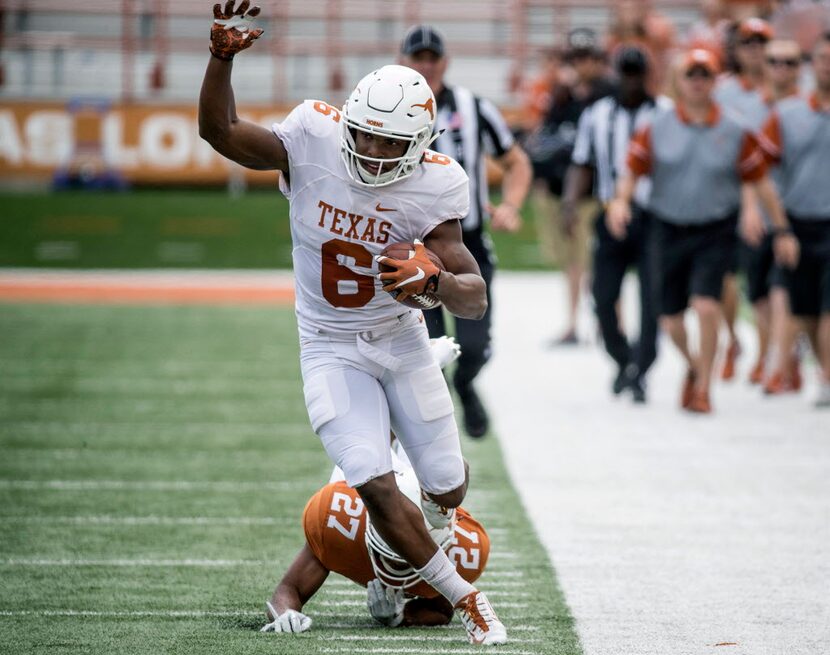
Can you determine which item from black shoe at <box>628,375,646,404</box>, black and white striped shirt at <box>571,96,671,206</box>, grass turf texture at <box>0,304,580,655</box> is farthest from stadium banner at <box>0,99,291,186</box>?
black shoe at <box>628,375,646,404</box>

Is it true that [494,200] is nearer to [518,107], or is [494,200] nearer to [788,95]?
[518,107]

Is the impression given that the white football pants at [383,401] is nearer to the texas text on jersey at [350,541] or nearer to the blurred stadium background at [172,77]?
the texas text on jersey at [350,541]

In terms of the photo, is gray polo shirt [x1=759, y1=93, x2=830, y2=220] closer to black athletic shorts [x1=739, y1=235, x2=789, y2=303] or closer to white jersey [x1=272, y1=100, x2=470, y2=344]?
black athletic shorts [x1=739, y1=235, x2=789, y2=303]

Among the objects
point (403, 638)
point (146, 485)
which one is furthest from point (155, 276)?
point (403, 638)

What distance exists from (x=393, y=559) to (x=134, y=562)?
113 cm

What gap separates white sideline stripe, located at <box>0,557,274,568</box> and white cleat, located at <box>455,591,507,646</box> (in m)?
1.07

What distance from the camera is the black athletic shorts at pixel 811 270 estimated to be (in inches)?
321

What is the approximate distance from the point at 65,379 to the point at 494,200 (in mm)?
12562

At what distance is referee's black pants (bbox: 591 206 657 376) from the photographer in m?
8.39

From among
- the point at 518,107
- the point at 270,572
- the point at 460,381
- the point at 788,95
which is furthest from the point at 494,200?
the point at 270,572

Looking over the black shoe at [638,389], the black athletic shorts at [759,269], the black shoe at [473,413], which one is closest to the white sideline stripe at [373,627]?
the black shoe at [473,413]

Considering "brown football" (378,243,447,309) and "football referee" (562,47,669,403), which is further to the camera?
"football referee" (562,47,669,403)

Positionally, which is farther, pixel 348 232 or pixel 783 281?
pixel 783 281

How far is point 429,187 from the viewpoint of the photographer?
4.03 meters
